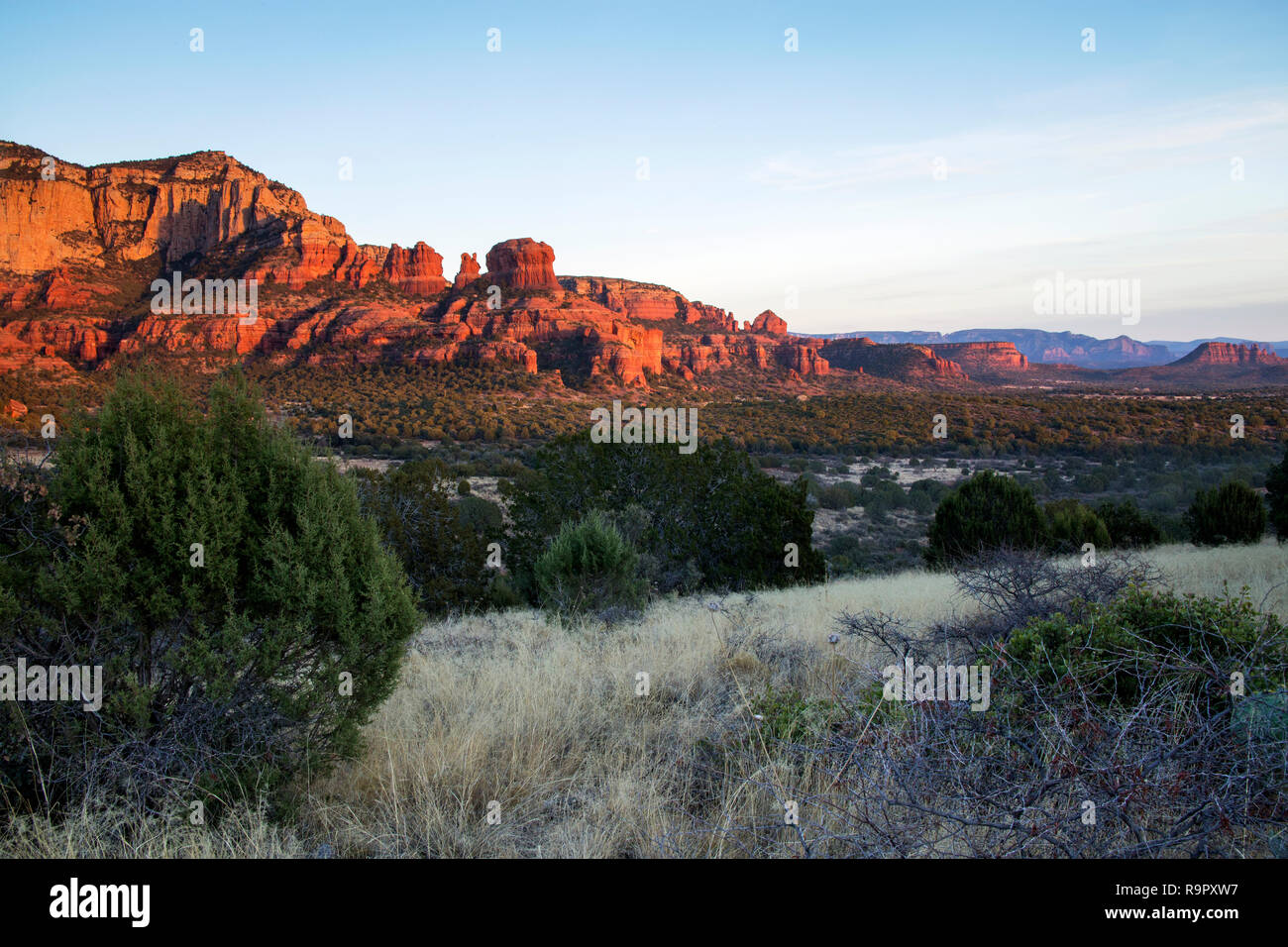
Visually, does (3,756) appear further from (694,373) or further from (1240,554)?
(694,373)

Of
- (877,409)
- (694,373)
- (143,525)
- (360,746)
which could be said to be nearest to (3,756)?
(143,525)

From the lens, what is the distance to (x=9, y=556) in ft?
9.34

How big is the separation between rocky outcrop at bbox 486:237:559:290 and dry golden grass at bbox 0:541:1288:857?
257ft

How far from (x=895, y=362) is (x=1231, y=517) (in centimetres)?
7777

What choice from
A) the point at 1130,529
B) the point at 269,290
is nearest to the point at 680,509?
the point at 1130,529

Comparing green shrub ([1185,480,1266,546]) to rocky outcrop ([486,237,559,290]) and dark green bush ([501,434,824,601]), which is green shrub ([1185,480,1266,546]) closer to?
dark green bush ([501,434,824,601])

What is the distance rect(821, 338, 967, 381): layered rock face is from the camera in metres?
86.3

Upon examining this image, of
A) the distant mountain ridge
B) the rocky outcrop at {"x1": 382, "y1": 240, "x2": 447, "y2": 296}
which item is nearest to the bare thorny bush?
the rocky outcrop at {"x1": 382, "y1": 240, "x2": 447, "y2": 296}

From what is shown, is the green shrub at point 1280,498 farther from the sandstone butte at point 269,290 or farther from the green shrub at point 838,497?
the sandstone butte at point 269,290

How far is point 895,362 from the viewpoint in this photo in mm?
89500

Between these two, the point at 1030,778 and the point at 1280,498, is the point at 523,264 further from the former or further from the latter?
the point at 1030,778

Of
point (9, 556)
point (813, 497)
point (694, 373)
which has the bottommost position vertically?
point (813, 497)
